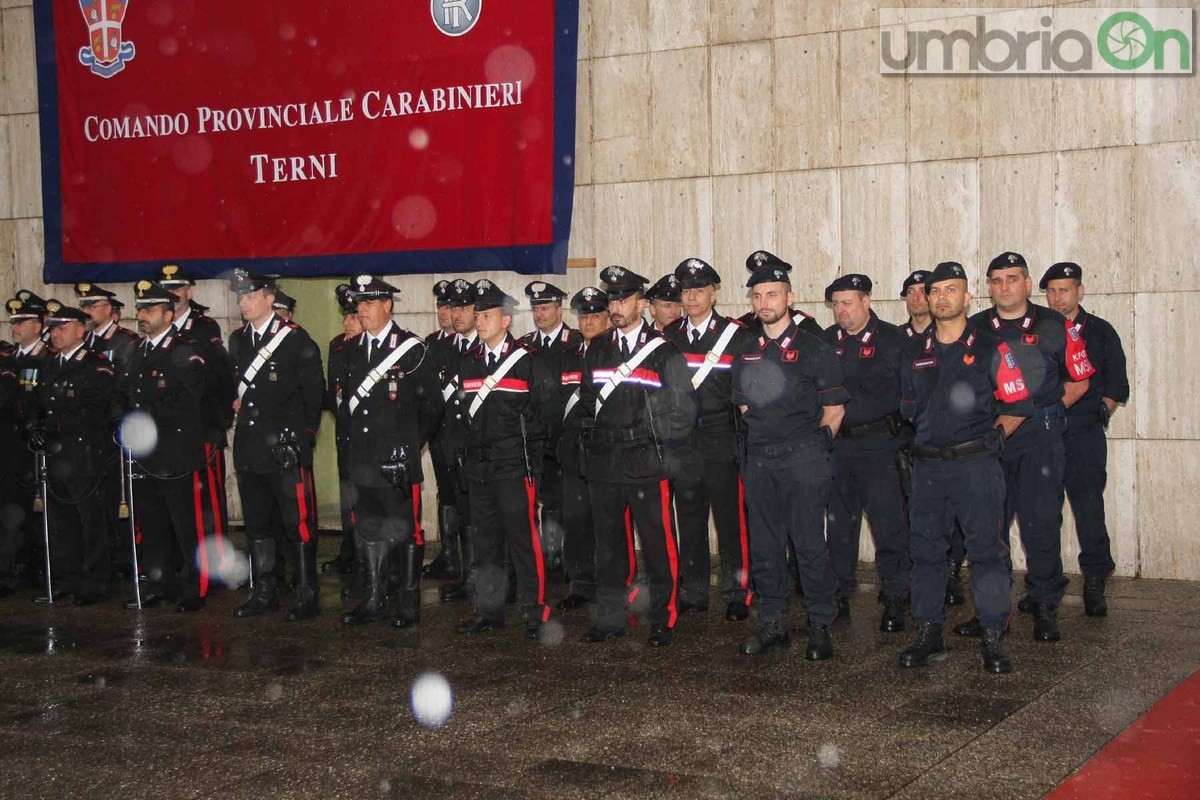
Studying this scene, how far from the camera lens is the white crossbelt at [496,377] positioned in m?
7.84

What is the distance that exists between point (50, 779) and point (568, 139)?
7.04 metres

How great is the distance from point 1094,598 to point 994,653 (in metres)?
1.70

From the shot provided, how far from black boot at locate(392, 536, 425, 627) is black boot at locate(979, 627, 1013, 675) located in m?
3.38

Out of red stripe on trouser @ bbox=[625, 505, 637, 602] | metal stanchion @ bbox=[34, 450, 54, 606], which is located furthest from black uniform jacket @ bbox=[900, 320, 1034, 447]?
metal stanchion @ bbox=[34, 450, 54, 606]

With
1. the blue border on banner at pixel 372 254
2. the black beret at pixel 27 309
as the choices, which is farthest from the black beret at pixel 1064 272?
the black beret at pixel 27 309

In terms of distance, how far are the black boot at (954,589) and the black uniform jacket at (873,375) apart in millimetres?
1239

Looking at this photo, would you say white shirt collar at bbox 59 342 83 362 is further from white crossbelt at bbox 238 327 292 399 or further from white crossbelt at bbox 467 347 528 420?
white crossbelt at bbox 467 347 528 420

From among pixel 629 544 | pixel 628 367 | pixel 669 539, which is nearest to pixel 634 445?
pixel 628 367

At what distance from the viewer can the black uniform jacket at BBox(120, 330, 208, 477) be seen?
8.96 metres

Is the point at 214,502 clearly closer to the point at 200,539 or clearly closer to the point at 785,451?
the point at 200,539

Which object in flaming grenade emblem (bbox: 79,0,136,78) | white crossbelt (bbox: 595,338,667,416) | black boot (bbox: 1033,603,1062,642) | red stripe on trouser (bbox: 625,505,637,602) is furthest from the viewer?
flaming grenade emblem (bbox: 79,0,136,78)

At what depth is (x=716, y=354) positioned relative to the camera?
811cm

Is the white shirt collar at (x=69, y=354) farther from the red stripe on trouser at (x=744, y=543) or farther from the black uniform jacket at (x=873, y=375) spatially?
the black uniform jacket at (x=873, y=375)

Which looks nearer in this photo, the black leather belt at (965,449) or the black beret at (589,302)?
the black leather belt at (965,449)
